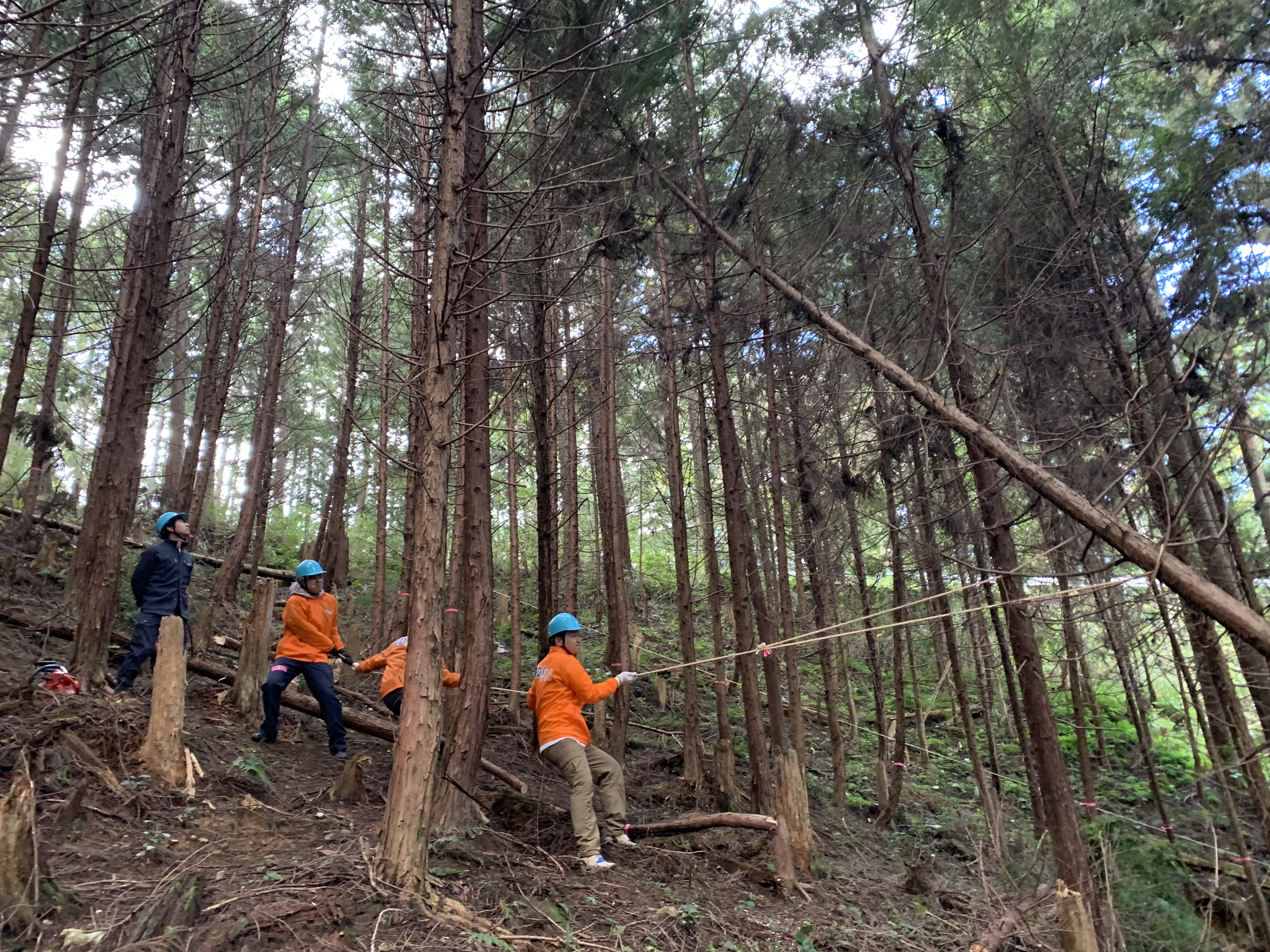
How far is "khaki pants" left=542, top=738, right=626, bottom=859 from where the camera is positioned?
5352 mm

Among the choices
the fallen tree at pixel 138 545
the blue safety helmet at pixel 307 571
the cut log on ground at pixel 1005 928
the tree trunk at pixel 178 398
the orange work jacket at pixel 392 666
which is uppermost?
the tree trunk at pixel 178 398

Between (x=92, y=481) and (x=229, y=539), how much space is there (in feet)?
30.0

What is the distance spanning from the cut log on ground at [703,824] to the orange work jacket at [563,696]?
103cm

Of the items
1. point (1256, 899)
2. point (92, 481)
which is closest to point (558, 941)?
point (92, 481)

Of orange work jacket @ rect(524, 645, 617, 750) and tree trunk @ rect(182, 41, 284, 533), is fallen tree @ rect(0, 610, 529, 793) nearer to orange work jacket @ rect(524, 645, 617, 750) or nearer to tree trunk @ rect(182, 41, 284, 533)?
orange work jacket @ rect(524, 645, 617, 750)

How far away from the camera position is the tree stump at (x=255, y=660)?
260 inches

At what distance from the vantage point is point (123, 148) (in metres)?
9.77

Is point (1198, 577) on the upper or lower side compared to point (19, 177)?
lower

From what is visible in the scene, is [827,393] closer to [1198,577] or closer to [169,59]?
[1198,577]

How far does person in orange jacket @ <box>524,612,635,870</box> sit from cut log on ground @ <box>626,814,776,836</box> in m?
0.24

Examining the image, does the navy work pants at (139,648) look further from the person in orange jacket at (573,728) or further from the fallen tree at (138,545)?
the fallen tree at (138,545)

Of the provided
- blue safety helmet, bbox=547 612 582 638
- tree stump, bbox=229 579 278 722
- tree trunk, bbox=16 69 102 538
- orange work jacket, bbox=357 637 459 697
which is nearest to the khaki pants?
blue safety helmet, bbox=547 612 582 638

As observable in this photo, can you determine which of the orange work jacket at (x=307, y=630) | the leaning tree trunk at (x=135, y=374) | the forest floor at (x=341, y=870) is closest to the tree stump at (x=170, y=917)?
the forest floor at (x=341, y=870)

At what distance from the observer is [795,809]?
6.23 m
